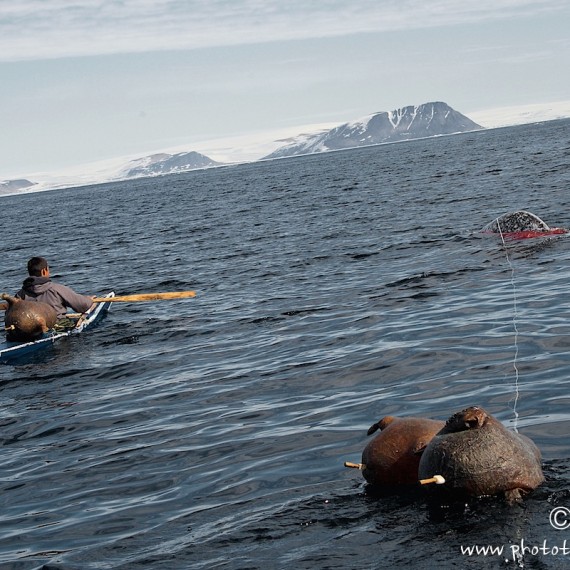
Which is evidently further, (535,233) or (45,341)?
(535,233)

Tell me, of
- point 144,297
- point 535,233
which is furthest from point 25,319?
point 535,233

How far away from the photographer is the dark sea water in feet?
25.3

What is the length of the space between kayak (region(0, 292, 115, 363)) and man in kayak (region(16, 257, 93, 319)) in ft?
1.01

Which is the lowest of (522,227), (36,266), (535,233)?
(535,233)

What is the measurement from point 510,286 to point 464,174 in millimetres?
44494

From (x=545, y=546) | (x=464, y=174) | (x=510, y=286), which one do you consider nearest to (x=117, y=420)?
(x=545, y=546)

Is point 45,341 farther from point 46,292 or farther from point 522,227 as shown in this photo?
point 522,227

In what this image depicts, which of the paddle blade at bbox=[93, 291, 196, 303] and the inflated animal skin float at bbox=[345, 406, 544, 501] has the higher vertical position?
the paddle blade at bbox=[93, 291, 196, 303]

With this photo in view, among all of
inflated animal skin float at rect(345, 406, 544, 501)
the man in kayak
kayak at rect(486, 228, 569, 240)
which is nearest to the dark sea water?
inflated animal skin float at rect(345, 406, 544, 501)

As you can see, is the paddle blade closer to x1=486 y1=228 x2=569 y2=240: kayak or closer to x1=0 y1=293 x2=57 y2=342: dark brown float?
x1=0 y1=293 x2=57 y2=342: dark brown float

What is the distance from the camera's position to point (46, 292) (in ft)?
62.1

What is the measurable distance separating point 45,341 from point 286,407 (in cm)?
743

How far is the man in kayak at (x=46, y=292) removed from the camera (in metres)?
18.6

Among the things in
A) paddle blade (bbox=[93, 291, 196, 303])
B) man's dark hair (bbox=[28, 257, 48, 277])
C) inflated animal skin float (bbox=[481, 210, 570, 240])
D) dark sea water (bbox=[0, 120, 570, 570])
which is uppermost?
man's dark hair (bbox=[28, 257, 48, 277])
